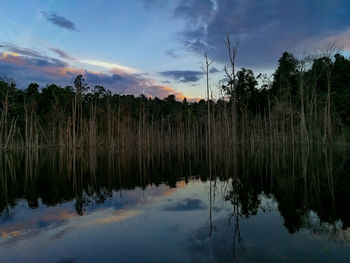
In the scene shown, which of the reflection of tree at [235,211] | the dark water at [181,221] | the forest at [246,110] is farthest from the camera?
the forest at [246,110]

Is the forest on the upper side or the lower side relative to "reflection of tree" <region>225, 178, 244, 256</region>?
upper

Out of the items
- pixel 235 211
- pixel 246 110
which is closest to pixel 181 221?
pixel 235 211

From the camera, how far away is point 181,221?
19.0ft

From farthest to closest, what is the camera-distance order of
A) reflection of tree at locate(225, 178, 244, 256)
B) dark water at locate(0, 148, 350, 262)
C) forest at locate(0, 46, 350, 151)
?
forest at locate(0, 46, 350, 151), reflection of tree at locate(225, 178, 244, 256), dark water at locate(0, 148, 350, 262)

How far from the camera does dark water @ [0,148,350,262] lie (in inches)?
159

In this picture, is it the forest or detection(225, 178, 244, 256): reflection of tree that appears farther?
the forest

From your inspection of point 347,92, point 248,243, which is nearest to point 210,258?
point 248,243

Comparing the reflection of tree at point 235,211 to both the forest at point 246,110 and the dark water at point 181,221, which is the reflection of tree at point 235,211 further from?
the forest at point 246,110

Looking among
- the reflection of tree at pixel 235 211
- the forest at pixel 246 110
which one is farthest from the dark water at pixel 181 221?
the forest at pixel 246 110

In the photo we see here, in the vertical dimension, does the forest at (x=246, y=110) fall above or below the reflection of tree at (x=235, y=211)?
above

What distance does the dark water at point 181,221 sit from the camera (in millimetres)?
4047

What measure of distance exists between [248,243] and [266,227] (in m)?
0.99

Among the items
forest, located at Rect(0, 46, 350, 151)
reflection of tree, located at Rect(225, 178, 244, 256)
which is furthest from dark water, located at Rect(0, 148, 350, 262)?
forest, located at Rect(0, 46, 350, 151)

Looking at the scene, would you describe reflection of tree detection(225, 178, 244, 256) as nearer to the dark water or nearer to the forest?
the dark water
